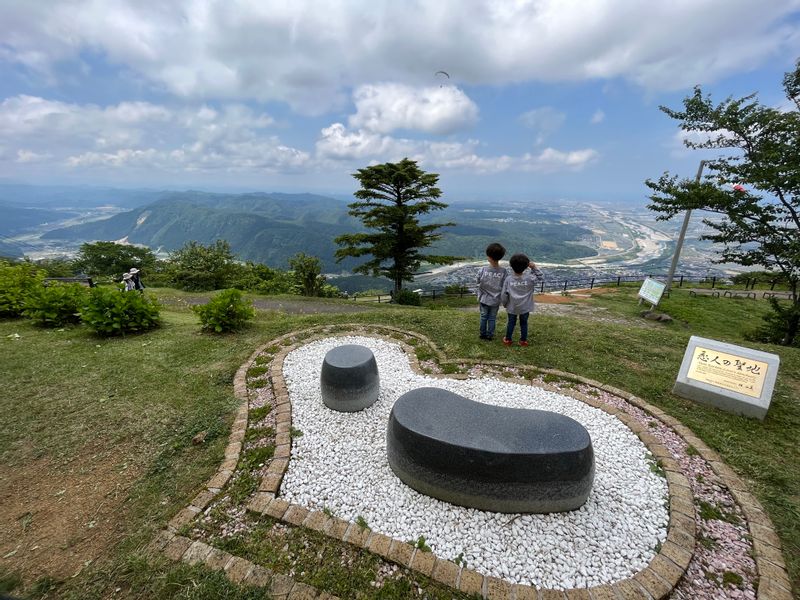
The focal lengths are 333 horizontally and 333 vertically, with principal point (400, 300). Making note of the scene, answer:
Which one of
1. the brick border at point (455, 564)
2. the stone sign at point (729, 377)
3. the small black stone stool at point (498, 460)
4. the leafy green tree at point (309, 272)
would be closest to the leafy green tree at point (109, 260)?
the leafy green tree at point (309, 272)

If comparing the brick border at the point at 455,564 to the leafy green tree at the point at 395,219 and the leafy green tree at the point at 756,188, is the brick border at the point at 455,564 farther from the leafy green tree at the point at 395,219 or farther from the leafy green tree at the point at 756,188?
the leafy green tree at the point at 395,219

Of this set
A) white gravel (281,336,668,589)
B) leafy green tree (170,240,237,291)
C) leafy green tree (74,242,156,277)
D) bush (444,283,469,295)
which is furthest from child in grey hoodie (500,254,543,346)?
leafy green tree (74,242,156,277)

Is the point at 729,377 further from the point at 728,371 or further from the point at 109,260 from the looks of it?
the point at 109,260

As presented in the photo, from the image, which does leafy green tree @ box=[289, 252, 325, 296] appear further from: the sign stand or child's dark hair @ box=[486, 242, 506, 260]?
the sign stand

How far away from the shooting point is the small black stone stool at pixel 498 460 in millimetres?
3352

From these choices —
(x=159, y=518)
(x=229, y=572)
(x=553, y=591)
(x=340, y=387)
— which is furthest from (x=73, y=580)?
(x=553, y=591)

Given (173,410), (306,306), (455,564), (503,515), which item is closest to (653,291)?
(503,515)

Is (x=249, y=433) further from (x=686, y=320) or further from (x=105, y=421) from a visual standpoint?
(x=686, y=320)

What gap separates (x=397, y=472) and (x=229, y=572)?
181cm

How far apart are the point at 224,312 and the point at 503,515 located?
7.83m

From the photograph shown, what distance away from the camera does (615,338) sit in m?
8.10

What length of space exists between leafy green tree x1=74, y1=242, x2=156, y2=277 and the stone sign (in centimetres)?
4095

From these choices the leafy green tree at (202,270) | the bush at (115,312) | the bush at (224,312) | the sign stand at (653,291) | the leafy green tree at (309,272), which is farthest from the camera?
the leafy green tree at (202,270)

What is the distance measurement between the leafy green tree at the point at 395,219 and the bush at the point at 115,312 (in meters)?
10.3
